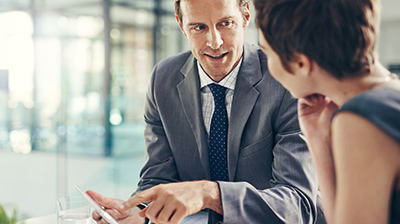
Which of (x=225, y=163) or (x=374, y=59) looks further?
(x=225, y=163)

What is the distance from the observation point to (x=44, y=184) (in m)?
4.18

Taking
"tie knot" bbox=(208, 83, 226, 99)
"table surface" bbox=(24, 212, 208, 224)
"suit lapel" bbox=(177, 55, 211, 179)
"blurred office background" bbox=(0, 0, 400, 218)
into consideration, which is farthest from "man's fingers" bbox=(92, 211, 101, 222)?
"blurred office background" bbox=(0, 0, 400, 218)

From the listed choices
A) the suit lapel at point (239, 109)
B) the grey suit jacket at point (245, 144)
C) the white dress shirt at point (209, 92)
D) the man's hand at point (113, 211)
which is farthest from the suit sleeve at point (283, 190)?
the man's hand at point (113, 211)

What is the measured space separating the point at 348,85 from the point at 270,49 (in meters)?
0.15

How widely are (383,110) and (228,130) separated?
2.84ft

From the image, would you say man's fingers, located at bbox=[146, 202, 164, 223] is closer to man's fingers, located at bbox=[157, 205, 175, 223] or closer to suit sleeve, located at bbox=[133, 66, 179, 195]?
man's fingers, located at bbox=[157, 205, 175, 223]

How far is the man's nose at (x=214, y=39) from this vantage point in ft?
4.83

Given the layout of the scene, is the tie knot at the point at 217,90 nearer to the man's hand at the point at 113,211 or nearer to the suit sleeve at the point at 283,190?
the suit sleeve at the point at 283,190

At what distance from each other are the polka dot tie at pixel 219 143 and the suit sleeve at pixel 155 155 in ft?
0.58

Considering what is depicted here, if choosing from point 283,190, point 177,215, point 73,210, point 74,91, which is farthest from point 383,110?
point 74,91

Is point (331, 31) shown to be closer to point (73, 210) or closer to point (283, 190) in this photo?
point (283, 190)

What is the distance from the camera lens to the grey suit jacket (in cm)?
117

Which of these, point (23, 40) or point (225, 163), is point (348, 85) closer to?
point (225, 163)

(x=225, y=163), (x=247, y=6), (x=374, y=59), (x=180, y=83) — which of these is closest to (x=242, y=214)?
(x=225, y=163)
